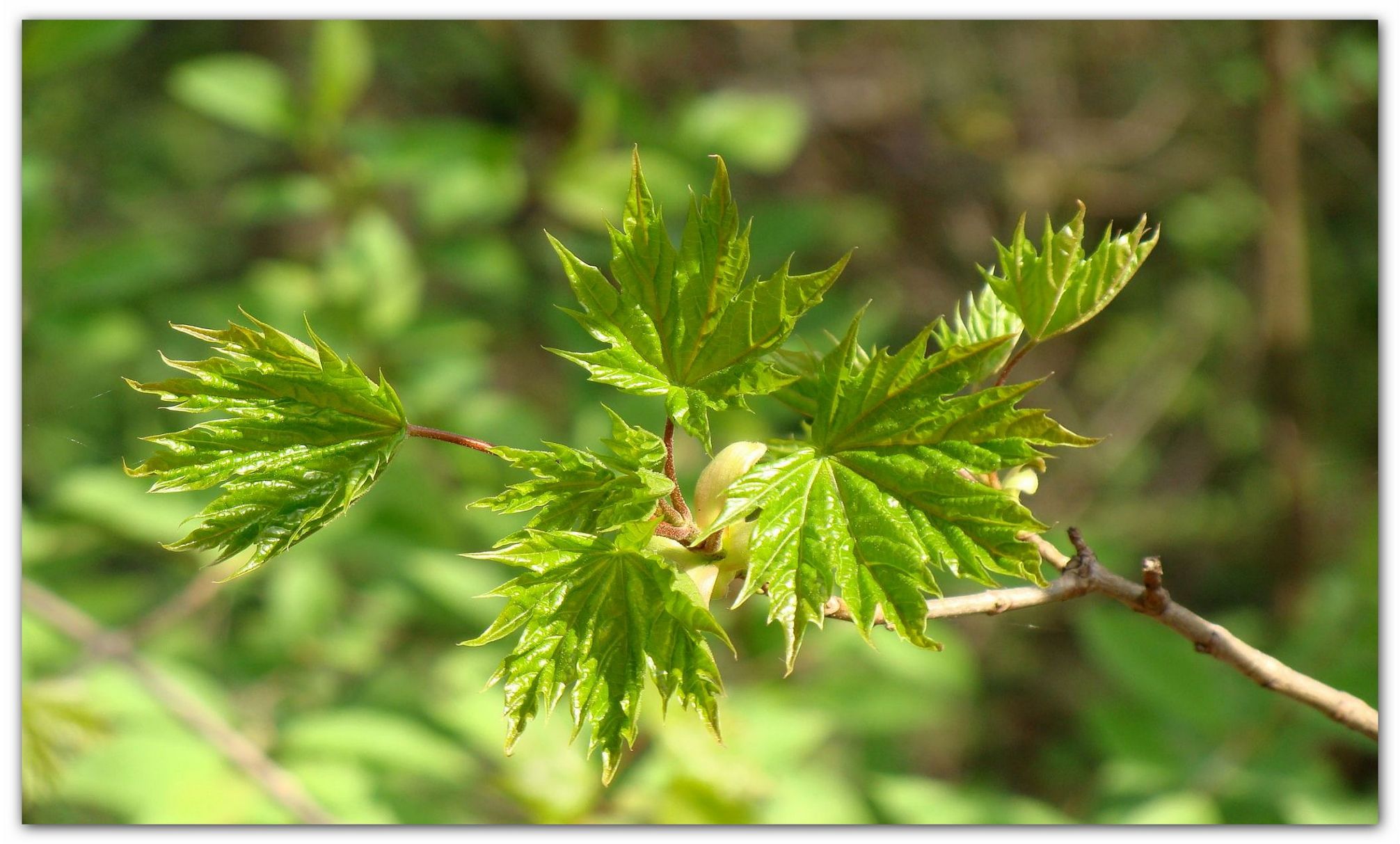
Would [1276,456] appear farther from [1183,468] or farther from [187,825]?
[187,825]

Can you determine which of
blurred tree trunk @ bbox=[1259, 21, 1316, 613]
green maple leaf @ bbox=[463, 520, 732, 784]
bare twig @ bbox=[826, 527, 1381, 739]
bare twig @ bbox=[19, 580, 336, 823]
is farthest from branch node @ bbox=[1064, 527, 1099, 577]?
blurred tree trunk @ bbox=[1259, 21, 1316, 613]

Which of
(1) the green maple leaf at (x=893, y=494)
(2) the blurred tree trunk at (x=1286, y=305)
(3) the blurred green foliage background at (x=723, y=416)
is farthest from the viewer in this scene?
(2) the blurred tree trunk at (x=1286, y=305)

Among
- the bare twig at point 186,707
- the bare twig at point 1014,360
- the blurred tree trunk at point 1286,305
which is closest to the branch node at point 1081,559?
the bare twig at point 1014,360

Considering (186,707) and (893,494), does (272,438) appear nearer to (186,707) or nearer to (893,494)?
(893,494)

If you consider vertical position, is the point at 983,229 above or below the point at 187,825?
above

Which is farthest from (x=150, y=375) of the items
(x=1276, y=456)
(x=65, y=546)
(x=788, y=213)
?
(x=1276, y=456)

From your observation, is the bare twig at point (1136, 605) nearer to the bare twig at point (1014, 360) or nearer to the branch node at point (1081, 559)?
the branch node at point (1081, 559)
